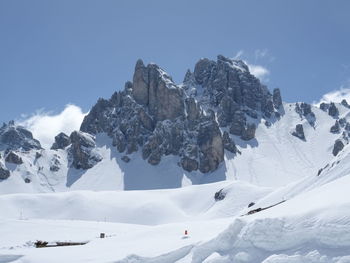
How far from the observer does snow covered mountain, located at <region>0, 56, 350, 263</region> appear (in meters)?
16.5

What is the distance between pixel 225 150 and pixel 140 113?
3677cm

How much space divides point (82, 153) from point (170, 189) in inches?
2754

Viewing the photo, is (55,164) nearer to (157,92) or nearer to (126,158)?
(126,158)

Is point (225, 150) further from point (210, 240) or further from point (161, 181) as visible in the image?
point (210, 240)

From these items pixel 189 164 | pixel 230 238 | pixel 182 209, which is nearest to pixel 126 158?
pixel 189 164

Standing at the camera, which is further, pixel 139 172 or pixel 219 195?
pixel 139 172

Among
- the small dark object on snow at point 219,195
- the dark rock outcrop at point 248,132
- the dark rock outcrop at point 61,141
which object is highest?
the dark rock outcrop at point 61,141

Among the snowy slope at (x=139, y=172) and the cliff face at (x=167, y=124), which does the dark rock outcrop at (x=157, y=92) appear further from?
the snowy slope at (x=139, y=172)

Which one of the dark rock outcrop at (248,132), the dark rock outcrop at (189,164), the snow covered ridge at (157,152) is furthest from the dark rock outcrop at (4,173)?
the dark rock outcrop at (248,132)

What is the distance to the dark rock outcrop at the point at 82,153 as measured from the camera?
170750 mm

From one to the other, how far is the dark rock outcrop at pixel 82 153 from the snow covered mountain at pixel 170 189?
393 millimetres

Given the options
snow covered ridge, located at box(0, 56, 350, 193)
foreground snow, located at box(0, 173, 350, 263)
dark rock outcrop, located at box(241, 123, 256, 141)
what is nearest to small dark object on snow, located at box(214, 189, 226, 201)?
foreground snow, located at box(0, 173, 350, 263)

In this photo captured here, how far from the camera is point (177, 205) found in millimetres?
101000

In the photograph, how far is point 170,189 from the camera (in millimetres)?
110562
